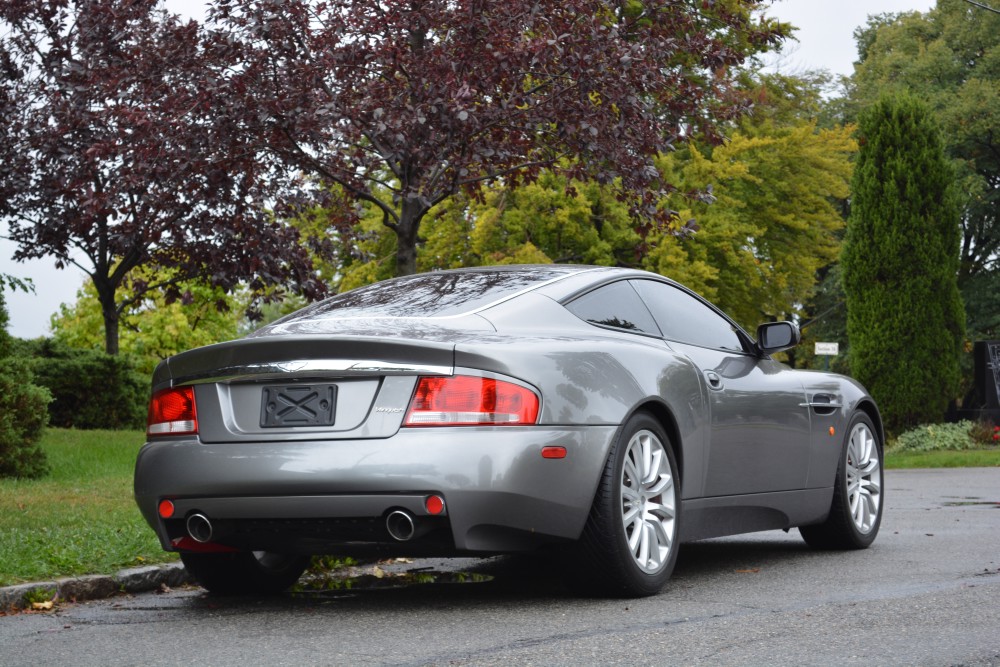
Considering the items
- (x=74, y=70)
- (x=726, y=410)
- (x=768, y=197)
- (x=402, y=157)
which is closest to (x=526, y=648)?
(x=726, y=410)

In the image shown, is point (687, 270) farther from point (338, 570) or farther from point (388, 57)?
point (338, 570)

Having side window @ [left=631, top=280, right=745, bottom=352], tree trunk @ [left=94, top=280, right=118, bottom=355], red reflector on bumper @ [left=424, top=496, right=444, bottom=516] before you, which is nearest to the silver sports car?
red reflector on bumper @ [left=424, top=496, right=444, bottom=516]

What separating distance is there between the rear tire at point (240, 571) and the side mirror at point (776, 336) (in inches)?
107

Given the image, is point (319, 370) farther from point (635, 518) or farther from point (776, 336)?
point (776, 336)

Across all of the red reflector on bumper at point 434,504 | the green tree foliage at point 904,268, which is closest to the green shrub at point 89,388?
the green tree foliage at point 904,268

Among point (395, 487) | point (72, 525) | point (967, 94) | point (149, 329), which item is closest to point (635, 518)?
point (395, 487)

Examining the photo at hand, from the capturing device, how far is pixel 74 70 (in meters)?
15.6

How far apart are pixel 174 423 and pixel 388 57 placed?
683cm

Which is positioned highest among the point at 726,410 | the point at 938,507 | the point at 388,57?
the point at 388,57

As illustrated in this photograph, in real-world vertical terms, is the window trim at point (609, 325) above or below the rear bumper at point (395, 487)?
above

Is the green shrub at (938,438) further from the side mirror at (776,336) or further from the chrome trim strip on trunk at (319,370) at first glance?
the chrome trim strip on trunk at (319,370)

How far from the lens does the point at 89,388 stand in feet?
69.9

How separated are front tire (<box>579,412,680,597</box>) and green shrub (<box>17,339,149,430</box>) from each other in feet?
53.7

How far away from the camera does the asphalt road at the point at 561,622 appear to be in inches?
177
